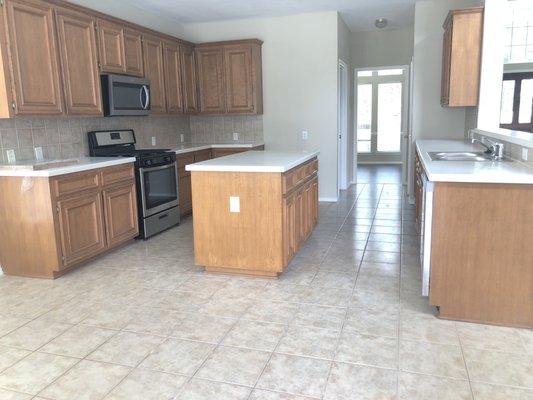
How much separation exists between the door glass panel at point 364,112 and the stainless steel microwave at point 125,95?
21.9 ft

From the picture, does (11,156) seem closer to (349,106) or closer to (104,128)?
(104,128)

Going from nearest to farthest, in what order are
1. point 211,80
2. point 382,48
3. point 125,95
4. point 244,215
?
point 244,215 < point 125,95 < point 211,80 < point 382,48

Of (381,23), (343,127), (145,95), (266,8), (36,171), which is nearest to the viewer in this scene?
(36,171)

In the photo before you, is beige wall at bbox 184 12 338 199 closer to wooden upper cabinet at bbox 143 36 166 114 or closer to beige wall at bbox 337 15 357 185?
beige wall at bbox 337 15 357 185

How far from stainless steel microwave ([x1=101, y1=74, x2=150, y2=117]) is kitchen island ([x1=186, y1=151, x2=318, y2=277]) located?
157 cm

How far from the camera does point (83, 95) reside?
420 centimetres

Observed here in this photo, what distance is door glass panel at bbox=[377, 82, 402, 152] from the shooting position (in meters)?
10.5

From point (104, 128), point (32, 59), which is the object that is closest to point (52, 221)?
point (32, 59)

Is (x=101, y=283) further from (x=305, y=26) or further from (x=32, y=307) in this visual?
(x=305, y=26)

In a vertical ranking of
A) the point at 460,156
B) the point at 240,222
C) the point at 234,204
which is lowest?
the point at 240,222

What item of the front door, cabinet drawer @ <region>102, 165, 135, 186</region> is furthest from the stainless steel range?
the front door

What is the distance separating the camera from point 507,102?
425 inches

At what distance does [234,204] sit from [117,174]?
1406 mm

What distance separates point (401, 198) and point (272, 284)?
3742 mm
